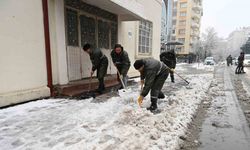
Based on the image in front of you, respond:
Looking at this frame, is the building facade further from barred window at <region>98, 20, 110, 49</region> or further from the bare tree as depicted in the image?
the bare tree

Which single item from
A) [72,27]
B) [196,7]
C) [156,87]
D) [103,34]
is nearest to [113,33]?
[103,34]

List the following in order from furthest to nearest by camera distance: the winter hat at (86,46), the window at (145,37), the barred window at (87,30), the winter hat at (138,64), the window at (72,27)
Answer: the window at (145,37) < the barred window at (87,30) < the window at (72,27) < the winter hat at (86,46) < the winter hat at (138,64)

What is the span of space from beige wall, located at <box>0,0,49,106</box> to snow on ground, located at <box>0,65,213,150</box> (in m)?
0.37

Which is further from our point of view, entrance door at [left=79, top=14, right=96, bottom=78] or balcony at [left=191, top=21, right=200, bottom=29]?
balcony at [left=191, top=21, right=200, bottom=29]

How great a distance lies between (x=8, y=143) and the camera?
2875mm

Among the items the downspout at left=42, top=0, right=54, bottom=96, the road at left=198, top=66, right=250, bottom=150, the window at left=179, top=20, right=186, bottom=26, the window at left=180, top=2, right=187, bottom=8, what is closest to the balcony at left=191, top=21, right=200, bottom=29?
the window at left=179, top=20, right=186, bottom=26

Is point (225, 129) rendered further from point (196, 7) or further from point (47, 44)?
point (196, 7)

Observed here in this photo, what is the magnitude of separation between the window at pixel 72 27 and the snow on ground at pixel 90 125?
82.3 inches

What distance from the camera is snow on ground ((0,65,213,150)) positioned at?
2.92 metres

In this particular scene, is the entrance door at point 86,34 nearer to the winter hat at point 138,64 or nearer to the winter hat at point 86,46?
the winter hat at point 86,46

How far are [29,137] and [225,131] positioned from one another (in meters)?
3.49

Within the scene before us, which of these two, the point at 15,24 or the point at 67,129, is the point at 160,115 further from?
the point at 15,24

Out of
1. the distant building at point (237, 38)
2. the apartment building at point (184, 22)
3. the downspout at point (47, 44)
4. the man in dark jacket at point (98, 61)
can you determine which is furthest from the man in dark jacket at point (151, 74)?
the distant building at point (237, 38)

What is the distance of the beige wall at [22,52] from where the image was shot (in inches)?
171
